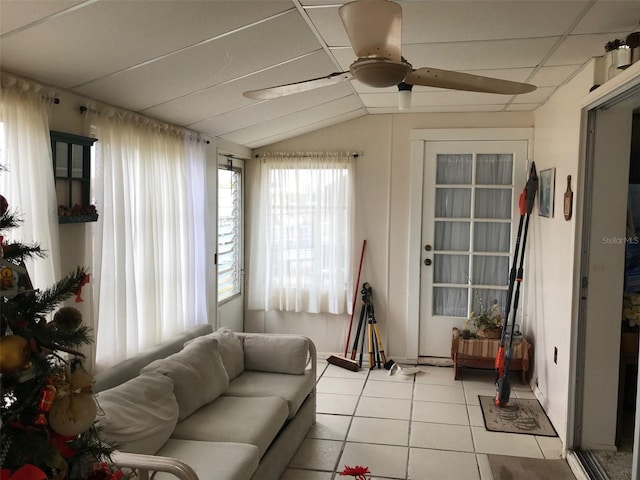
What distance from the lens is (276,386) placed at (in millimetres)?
3281

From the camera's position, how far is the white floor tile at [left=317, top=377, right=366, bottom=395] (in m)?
4.34

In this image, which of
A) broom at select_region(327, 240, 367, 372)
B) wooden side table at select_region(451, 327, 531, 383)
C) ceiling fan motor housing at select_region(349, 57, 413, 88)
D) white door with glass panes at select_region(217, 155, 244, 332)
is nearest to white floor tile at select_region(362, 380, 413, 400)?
broom at select_region(327, 240, 367, 372)

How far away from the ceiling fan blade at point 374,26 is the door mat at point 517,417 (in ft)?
9.24

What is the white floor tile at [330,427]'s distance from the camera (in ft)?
11.4

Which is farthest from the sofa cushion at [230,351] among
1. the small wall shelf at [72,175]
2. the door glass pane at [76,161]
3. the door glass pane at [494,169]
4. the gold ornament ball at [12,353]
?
the door glass pane at [494,169]

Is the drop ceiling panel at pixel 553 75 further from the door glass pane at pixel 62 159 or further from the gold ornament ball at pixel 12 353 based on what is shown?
the gold ornament ball at pixel 12 353

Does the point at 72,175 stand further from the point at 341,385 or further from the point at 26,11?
the point at 341,385

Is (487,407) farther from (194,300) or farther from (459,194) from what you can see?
(194,300)

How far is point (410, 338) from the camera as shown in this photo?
16.6 feet

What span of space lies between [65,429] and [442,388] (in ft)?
12.2

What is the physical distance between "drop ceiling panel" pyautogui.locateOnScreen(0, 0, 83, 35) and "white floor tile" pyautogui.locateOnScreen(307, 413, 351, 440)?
278 centimetres

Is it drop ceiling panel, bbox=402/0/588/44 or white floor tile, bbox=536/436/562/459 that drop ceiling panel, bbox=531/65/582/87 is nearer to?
drop ceiling panel, bbox=402/0/588/44

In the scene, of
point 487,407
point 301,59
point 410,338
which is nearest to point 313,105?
point 301,59

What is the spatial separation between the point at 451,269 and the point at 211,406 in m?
2.82
